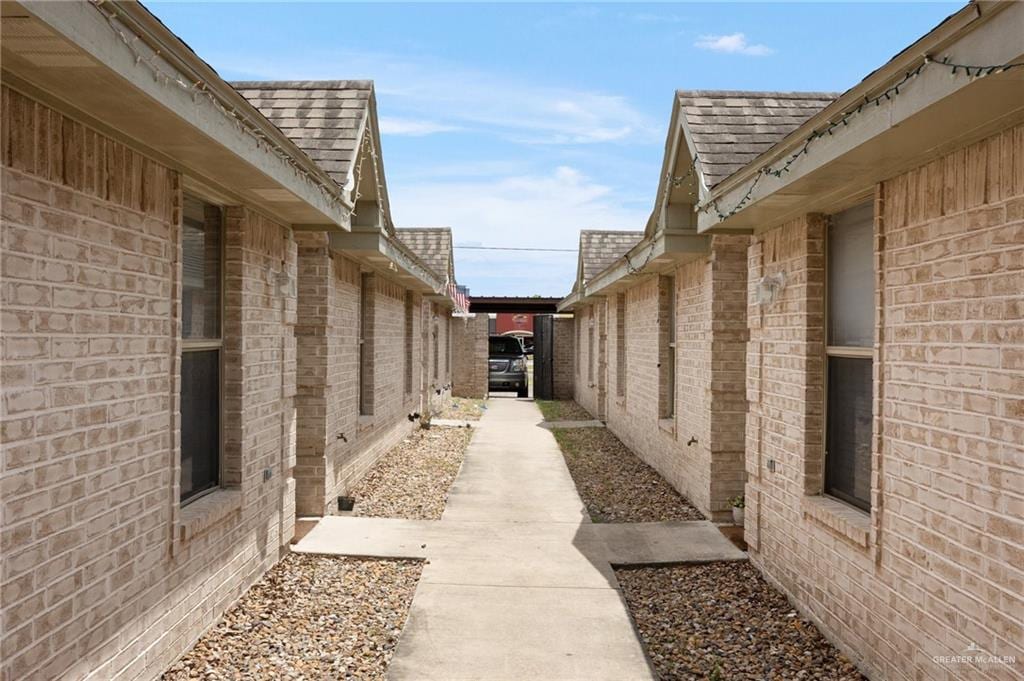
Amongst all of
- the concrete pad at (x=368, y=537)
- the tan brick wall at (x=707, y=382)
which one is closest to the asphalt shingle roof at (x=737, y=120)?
the tan brick wall at (x=707, y=382)

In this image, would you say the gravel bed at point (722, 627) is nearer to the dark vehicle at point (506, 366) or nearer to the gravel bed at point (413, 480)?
the gravel bed at point (413, 480)

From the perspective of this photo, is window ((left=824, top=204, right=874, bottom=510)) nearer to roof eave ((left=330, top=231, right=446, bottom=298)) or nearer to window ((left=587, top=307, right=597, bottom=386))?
roof eave ((left=330, top=231, right=446, bottom=298))

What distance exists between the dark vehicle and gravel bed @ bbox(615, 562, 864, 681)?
1872cm

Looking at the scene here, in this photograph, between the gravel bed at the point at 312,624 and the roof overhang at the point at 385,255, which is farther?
the roof overhang at the point at 385,255

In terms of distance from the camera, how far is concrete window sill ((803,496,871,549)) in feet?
13.7

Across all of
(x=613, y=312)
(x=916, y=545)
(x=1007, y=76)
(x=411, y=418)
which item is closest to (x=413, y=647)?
(x=916, y=545)

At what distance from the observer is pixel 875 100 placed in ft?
10.5

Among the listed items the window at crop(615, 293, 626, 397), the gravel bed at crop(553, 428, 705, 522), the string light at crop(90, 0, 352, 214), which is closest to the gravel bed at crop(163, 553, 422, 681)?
the gravel bed at crop(553, 428, 705, 522)

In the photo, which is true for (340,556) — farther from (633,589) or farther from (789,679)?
(789,679)

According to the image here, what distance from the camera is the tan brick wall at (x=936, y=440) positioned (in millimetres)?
2994

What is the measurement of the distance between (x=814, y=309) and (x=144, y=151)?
14.3ft

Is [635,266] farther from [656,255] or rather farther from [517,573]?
[517,573]

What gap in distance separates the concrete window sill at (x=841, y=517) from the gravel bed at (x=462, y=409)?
12.1 m

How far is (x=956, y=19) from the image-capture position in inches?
102
